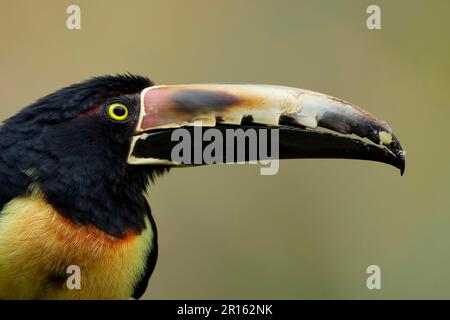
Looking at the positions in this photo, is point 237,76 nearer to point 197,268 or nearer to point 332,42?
point 332,42

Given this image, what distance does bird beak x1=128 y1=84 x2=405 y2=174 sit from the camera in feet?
14.0

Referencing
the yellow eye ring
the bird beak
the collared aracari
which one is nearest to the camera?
the collared aracari

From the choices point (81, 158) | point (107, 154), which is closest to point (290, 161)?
point (107, 154)

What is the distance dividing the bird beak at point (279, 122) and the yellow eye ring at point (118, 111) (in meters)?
0.09

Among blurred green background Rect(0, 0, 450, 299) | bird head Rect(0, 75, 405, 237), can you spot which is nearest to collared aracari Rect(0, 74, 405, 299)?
bird head Rect(0, 75, 405, 237)

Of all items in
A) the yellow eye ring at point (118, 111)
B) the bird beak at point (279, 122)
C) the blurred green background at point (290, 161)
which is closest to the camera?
the bird beak at point (279, 122)

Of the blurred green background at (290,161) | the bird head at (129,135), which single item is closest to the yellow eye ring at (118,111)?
the bird head at (129,135)

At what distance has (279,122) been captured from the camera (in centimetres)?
430

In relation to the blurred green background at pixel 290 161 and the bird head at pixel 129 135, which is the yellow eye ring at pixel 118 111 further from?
the blurred green background at pixel 290 161

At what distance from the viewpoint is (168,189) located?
7984 mm

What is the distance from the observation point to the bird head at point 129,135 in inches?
166

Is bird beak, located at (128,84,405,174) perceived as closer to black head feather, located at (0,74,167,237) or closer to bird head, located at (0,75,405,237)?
bird head, located at (0,75,405,237)

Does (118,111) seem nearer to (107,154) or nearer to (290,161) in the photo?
(107,154)

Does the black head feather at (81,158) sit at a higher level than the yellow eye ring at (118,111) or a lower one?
lower
